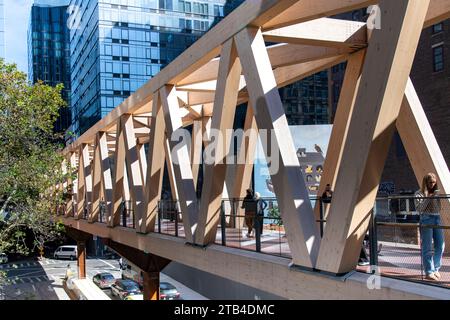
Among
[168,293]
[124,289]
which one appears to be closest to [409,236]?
[168,293]

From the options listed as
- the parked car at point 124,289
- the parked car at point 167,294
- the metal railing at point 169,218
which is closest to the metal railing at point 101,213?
the parked car at point 167,294

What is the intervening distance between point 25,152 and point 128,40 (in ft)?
155

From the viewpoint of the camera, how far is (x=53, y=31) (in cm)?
8188

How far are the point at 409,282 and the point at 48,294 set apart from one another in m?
34.8

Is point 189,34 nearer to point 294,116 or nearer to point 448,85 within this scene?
point 294,116

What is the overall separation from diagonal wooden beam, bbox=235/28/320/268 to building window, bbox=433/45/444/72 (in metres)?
32.4

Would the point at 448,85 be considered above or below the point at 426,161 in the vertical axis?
above

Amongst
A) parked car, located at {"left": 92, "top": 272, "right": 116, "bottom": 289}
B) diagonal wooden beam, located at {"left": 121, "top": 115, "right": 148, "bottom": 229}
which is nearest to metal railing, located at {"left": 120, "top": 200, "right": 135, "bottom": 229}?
diagonal wooden beam, located at {"left": 121, "top": 115, "right": 148, "bottom": 229}

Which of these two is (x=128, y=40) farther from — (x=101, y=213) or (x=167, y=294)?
(x=101, y=213)

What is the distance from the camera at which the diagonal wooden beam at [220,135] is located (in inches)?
402

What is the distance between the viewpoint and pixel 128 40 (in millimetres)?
58594

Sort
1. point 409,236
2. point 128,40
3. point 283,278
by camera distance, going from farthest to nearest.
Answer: point 128,40, point 283,278, point 409,236

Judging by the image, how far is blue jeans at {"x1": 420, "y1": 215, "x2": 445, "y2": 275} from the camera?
21.6 feet
